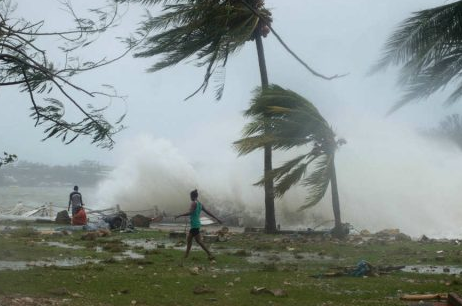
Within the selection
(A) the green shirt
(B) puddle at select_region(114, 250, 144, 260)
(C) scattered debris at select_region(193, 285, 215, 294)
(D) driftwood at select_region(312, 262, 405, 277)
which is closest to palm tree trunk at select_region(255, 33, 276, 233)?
(A) the green shirt

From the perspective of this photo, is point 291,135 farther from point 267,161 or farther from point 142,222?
point 142,222

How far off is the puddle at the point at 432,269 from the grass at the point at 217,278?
56cm

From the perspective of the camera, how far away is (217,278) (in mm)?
9938

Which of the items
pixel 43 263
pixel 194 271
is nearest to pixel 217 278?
pixel 194 271

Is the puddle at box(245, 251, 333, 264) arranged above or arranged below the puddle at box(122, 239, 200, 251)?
below

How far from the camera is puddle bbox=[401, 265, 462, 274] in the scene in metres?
10.8

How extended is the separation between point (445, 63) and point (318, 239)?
29.3 ft

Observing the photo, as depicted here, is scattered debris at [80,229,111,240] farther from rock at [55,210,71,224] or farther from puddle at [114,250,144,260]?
rock at [55,210,71,224]

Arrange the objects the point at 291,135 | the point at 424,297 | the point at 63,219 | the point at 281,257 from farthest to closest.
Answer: the point at 63,219 → the point at 291,135 → the point at 281,257 → the point at 424,297

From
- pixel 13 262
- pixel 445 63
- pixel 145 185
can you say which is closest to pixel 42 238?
pixel 13 262

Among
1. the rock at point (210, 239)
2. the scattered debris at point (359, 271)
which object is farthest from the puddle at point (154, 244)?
the scattered debris at point (359, 271)

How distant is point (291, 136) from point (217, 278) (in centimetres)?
889

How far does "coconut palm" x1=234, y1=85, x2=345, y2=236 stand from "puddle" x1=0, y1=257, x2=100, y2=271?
7.13 metres

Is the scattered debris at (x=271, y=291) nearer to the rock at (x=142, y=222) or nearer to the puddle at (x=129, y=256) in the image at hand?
the puddle at (x=129, y=256)
